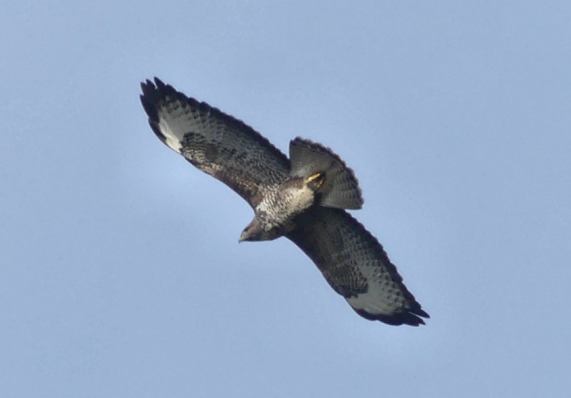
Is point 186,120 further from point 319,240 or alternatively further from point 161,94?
point 319,240

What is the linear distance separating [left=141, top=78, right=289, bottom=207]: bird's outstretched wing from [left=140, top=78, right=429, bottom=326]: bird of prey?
0.03 ft

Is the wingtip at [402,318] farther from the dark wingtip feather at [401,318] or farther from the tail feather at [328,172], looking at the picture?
the tail feather at [328,172]

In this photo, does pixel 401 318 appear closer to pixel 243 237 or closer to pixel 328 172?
pixel 243 237

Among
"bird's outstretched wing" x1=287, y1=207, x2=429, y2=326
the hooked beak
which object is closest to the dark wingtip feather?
"bird's outstretched wing" x1=287, y1=207, x2=429, y2=326

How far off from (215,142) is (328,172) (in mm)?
1443

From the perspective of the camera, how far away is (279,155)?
12672 millimetres

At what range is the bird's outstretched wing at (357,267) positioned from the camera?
1282cm

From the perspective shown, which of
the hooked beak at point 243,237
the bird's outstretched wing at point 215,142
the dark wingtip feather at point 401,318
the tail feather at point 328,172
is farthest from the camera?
the dark wingtip feather at point 401,318

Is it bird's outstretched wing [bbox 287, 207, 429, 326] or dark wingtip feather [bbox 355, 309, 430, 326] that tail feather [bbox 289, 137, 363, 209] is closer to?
bird's outstretched wing [bbox 287, 207, 429, 326]

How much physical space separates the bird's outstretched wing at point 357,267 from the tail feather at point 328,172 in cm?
59

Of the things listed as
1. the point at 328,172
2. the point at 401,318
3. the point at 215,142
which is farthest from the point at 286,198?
the point at 401,318

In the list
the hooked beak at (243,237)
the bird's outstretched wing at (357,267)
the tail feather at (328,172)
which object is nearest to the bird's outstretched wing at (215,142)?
the hooked beak at (243,237)

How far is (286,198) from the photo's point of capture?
12.5 m

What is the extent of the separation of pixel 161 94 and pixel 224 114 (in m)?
0.77
